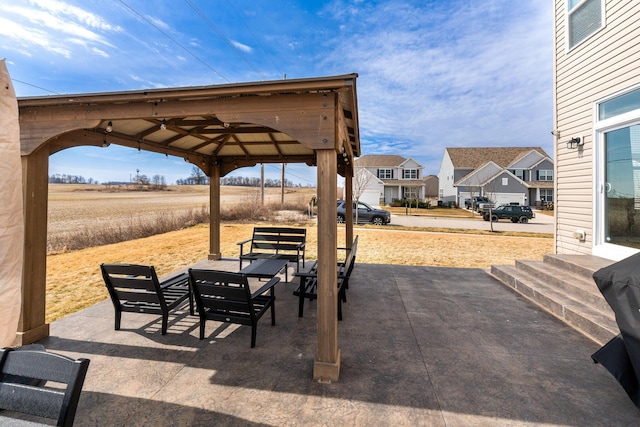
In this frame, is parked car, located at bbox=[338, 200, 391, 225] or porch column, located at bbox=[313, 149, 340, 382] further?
parked car, located at bbox=[338, 200, 391, 225]

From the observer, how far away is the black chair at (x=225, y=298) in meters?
3.45

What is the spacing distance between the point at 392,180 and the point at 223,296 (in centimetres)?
3884

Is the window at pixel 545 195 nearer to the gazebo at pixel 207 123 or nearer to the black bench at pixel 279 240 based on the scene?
the black bench at pixel 279 240

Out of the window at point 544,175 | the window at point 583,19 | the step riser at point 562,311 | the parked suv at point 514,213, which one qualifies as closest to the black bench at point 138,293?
the step riser at point 562,311

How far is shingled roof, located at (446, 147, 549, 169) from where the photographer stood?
126 ft

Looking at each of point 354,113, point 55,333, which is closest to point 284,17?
point 354,113

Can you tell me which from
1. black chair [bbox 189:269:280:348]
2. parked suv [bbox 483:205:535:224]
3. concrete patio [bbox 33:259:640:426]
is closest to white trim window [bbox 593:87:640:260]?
concrete patio [bbox 33:259:640:426]

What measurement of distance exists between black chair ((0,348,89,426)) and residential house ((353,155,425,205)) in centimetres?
3770

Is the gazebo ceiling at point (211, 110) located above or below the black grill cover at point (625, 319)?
above

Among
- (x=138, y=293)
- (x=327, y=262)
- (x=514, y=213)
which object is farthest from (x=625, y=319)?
(x=514, y=213)

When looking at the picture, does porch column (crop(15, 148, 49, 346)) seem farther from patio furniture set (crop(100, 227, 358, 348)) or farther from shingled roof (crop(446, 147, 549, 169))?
shingled roof (crop(446, 147, 549, 169))

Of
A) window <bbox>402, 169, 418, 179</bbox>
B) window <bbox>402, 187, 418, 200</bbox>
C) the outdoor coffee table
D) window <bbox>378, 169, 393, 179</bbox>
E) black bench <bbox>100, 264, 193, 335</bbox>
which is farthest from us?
window <bbox>378, 169, 393, 179</bbox>

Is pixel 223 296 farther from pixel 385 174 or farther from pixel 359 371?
pixel 385 174

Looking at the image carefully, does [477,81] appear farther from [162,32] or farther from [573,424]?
[573,424]
